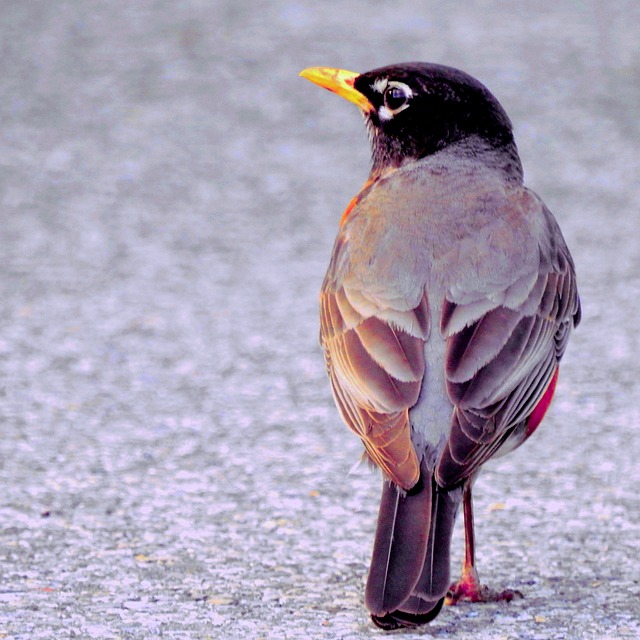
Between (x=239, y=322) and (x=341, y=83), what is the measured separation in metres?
2.23

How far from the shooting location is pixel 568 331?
4375mm

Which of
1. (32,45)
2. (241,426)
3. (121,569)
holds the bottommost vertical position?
(121,569)

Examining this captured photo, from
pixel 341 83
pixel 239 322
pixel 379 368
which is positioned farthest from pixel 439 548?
pixel 239 322

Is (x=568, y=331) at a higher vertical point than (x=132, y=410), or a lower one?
higher

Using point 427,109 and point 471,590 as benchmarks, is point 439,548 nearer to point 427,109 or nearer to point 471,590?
point 471,590

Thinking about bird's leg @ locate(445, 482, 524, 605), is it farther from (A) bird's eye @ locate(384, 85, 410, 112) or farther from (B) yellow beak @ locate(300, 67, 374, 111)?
(B) yellow beak @ locate(300, 67, 374, 111)

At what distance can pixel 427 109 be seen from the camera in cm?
475

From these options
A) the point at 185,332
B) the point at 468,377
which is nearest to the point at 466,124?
the point at 468,377

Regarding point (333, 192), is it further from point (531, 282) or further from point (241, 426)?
point (531, 282)

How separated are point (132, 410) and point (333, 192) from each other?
3013 millimetres

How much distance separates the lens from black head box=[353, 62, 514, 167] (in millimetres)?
4695

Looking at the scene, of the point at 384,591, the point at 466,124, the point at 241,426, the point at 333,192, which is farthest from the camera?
the point at 333,192

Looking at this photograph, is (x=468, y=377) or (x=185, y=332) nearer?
(x=468, y=377)

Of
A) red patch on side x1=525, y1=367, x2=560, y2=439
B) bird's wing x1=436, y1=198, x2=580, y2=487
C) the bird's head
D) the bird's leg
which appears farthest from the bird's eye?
the bird's leg
